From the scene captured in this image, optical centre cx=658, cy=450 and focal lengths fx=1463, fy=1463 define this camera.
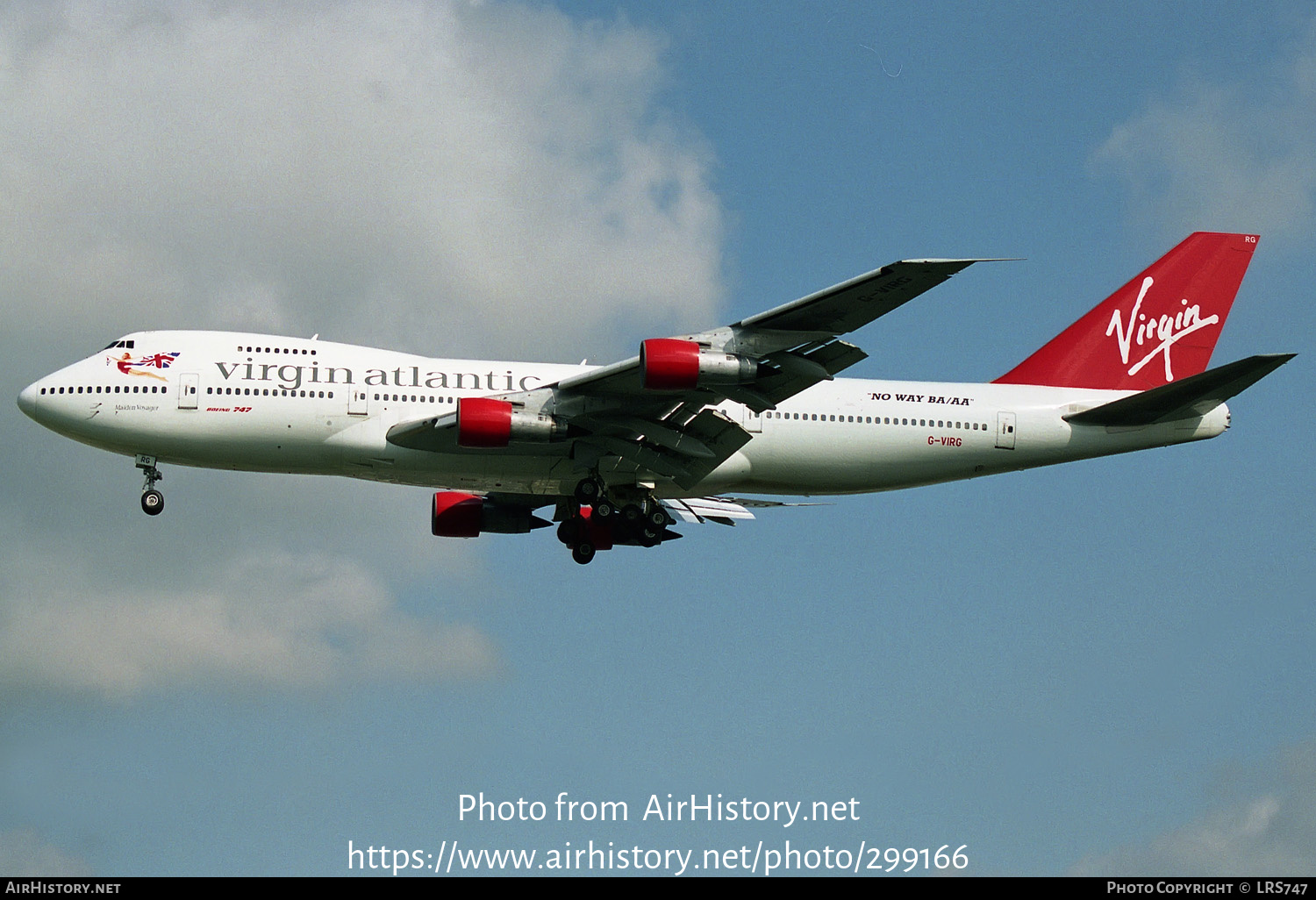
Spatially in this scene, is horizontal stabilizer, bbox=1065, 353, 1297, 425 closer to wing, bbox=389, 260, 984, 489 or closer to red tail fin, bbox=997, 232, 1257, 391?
red tail fin, bbox=997, 232, 1257, 391

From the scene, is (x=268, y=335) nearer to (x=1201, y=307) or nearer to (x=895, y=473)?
(x=895, y=473)

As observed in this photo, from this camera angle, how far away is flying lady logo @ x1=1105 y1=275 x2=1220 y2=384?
41.7 m

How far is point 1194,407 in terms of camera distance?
37.7 metres

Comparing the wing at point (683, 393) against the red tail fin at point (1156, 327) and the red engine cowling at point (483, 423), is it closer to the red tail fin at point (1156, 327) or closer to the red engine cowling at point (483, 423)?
the red engine cowling at point (483, 423)

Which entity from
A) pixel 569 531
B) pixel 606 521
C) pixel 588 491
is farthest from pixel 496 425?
pixel 569 531

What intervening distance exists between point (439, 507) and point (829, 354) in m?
14.1

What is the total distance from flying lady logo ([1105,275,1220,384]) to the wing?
12513 millimetres

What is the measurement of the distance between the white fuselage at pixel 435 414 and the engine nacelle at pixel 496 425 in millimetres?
1117

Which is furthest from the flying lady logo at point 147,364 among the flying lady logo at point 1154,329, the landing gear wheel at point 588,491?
the flying lady logo at point 1154,329

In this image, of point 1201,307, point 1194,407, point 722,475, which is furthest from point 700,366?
point 1201,307

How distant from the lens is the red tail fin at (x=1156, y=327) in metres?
41.0

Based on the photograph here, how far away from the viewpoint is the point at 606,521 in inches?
1483

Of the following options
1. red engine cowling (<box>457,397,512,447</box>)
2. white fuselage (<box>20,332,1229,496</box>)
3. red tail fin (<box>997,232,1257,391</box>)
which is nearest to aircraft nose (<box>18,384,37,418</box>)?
white fuselage (<box>20,332,1229,496</box>)

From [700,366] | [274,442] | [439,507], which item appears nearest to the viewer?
[700,366]
